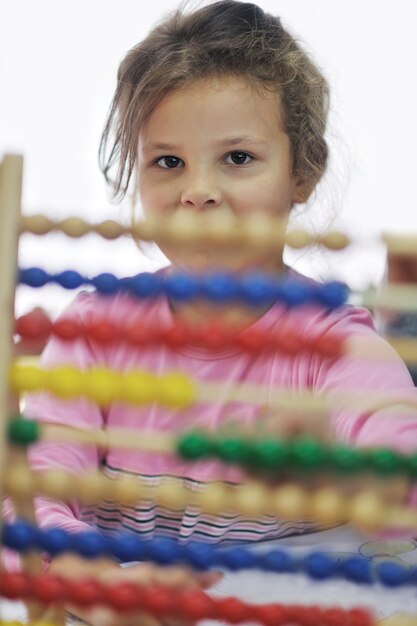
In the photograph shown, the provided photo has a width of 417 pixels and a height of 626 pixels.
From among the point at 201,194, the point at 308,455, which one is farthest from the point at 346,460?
the point at 201,194

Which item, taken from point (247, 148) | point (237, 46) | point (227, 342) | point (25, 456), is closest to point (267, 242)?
point (227, 342)

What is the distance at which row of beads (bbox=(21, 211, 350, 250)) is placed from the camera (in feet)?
1.52

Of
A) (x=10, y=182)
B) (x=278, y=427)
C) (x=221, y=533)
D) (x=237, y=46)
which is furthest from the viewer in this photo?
(x=237, y=46)

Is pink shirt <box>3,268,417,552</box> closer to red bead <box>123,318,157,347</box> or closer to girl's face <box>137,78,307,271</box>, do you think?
girl's face <box>137,78,307,271</box>

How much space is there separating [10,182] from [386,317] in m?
0.64

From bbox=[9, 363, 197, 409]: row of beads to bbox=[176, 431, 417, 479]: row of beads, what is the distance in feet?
0.07

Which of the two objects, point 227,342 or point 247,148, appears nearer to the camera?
point 227,342

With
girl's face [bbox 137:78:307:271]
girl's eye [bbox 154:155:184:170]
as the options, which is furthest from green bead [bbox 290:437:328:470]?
girl's eye [bbox 154:155:184:170]

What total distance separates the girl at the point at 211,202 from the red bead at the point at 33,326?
24cm

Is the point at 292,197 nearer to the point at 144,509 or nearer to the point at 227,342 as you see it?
the point at 144,509

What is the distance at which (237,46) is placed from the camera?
90cm

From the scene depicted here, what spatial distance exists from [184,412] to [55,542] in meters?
0.39

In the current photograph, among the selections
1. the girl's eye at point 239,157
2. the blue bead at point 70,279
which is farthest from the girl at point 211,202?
the blue bead at point 70,279

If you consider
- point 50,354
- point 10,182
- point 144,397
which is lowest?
point 50,354
